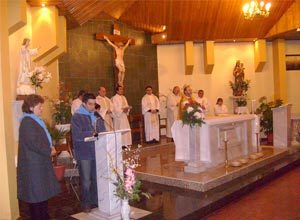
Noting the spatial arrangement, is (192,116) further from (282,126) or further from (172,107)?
(172,107)

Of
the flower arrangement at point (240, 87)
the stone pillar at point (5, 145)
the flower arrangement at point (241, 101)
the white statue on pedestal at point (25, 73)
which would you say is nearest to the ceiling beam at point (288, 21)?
the flower arrangement at point (240, 87)

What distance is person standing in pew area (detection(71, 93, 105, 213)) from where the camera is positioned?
14.0 feet

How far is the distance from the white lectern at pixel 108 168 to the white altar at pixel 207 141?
7.44 ft

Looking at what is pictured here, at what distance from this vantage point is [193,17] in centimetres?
Result: 1101

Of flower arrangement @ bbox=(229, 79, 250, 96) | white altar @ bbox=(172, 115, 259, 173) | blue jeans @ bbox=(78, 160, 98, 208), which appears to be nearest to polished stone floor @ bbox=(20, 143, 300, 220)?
blue jeans @ bbox=(78, 160, 98, 208)

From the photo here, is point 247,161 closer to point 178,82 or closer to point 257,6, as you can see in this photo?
point 257,6

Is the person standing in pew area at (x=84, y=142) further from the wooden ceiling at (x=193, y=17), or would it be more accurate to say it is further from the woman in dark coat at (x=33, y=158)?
the wooden ceiling at (x=193, y=17)

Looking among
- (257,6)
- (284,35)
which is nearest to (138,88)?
(257,6)

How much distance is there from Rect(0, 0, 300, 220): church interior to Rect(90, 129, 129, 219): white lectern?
0.04 ft

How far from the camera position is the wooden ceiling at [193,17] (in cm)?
1042

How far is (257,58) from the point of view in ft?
41.1

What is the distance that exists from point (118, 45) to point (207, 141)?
517cm

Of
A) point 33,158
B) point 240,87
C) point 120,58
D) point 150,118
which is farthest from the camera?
point 240,87

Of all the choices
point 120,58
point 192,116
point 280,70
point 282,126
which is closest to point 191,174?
point 192,116
